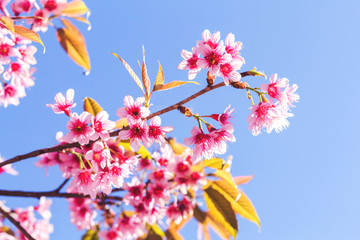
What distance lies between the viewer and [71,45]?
216cm

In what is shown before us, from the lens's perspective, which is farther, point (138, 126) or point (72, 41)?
point (72, 41)

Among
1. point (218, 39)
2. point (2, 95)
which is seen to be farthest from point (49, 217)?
point (218, 39)

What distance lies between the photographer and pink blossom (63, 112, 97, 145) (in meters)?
1.44

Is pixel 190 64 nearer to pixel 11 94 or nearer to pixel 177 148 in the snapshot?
pixel 177 148

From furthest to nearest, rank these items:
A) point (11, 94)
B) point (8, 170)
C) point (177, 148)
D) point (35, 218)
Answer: point (35, 218)
point (8, 170)
point (177, 148)
point (11, 94)

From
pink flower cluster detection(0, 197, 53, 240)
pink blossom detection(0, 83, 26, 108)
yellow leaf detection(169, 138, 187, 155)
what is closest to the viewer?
pink blossom detection(0, 83, 26, 108)

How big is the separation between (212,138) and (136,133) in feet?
1.07

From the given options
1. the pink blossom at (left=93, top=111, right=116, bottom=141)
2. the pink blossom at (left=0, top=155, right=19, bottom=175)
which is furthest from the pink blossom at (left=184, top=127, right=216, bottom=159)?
the pink blossom at (left=0, top=155, right=19, bottom=175)

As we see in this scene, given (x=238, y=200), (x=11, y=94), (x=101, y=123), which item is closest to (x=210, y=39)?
(x=101, y=123)

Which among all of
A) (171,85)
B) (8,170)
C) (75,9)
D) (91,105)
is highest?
(75,9)

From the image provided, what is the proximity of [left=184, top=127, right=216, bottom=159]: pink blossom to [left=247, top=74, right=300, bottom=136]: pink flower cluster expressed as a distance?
19 cm

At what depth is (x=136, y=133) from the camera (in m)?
1.44

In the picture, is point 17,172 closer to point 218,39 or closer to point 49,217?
point 49,217

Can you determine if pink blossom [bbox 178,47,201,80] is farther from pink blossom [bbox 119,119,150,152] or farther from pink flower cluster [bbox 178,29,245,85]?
pink blossom [bbox 119,119,150,152]
